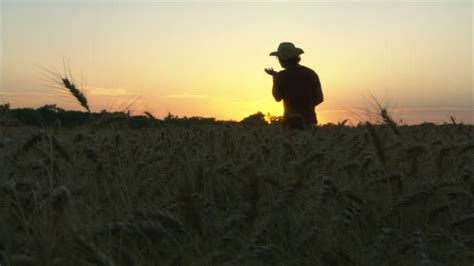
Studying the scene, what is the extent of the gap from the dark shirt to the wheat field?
6.56 m

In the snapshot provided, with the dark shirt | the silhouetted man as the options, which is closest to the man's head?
the silhouetted man

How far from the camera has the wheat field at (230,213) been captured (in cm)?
221

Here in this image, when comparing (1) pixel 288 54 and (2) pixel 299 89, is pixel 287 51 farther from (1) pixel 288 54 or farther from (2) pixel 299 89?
(2) pixel 299 89

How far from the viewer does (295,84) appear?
11.3 metres

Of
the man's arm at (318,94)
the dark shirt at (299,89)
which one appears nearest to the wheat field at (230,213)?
the dark shirt at (299,89)

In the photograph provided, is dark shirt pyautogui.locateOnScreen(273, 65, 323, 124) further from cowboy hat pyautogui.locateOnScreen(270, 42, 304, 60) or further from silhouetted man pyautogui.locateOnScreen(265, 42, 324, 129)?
cowboy hat pyautogui.locateOnScreen(270, 42, 304, 60)

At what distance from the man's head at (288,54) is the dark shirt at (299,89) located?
139 mm

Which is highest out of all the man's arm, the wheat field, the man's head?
the man's head

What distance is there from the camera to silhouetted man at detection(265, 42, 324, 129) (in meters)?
11.3

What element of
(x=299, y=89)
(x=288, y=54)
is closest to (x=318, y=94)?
(x=299, y=89)

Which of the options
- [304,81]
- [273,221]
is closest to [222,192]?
[273,221]

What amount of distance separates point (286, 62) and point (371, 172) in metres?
7.46

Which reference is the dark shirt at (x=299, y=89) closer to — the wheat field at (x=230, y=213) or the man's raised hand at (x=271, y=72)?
the man's raised hand at (x=271, y=72)

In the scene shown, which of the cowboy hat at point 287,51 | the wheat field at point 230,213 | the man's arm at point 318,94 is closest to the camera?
the wheat field at point 230,213
